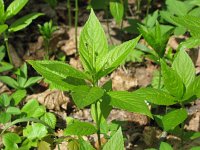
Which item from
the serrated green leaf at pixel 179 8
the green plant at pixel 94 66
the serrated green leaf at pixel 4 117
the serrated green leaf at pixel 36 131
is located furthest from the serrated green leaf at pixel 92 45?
the serrated green leaf at pixel 179 8

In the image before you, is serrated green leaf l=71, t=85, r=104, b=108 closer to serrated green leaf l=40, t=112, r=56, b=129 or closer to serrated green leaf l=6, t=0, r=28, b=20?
serrated green leaf l=40, t=112, r=56, b=129

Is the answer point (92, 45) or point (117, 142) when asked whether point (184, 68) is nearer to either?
point (92, 45)

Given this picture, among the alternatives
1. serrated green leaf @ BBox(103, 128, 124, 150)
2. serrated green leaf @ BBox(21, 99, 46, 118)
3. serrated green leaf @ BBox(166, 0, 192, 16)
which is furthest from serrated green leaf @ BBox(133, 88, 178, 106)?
serrated green leaf @ BBox(166, 0, 192, 16)

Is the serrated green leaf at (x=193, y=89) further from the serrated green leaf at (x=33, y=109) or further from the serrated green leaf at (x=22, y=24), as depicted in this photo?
the serrated green leaf at (x=22, y=24)

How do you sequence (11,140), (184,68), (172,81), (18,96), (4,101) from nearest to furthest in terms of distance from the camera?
(172,81) → (184,68) → (11,140) → (4,101) → (18,96)

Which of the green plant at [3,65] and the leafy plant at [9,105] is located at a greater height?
the green plant at [3,65]

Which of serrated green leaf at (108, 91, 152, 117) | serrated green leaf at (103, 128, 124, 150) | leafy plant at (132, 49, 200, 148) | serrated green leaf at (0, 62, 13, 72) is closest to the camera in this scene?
serrated green leaf at (103, 128, 124, 150)

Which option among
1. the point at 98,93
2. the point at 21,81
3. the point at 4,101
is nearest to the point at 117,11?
the point at 21,81
